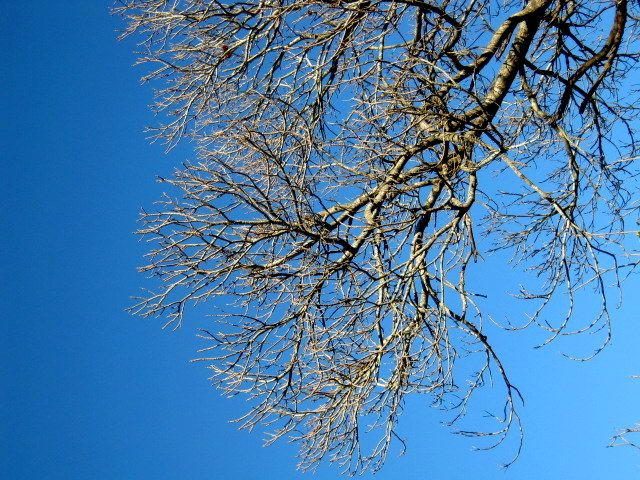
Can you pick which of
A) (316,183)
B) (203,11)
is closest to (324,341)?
(316,183)

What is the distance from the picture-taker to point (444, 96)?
A: 21.8 ft

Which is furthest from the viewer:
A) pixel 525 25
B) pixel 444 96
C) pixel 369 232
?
pixel 525 25

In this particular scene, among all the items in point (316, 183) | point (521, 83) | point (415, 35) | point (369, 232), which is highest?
point (415, 35)

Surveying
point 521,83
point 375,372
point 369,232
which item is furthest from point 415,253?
point 521,83

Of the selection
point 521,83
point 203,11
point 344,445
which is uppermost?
point 203,11

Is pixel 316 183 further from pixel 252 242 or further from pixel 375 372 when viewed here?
pixel 375 372

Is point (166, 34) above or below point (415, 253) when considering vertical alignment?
above

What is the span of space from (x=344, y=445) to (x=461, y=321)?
1709 mm

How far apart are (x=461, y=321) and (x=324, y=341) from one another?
1.31 metres

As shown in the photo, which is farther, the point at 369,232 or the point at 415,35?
the point at 415,35

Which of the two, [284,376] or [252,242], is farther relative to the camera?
[284,376]

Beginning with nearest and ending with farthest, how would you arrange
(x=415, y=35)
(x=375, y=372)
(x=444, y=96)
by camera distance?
(x=444, y=96)
(x=375, y=372)
(x=415, y=35)

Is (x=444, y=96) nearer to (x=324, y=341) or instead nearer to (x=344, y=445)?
(x=324, y=341)

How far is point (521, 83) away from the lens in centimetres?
840
